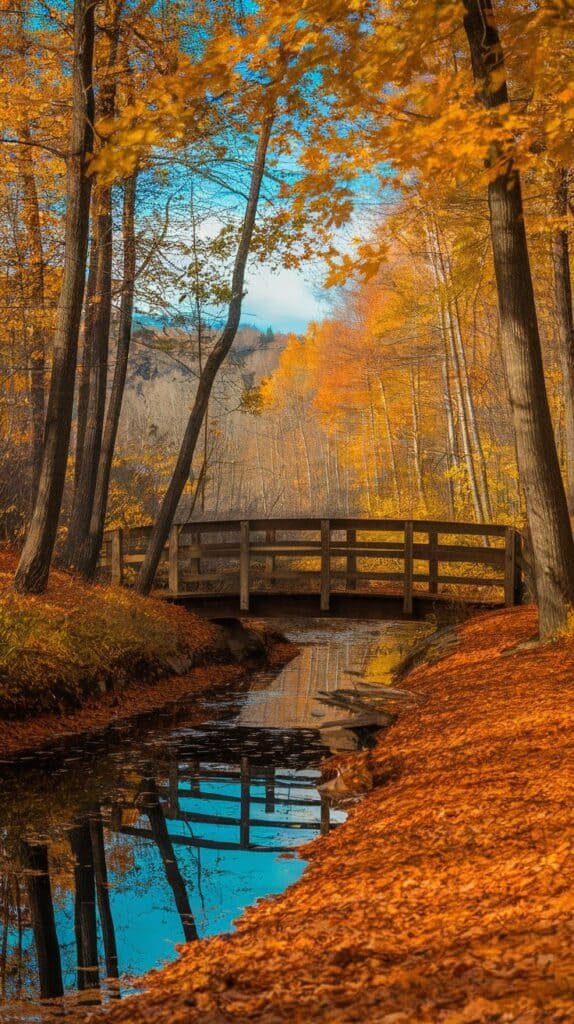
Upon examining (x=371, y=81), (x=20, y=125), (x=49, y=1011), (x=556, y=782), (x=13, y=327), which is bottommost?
Result: (x=49, y=1011)

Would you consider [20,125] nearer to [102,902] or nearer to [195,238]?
[195,238]

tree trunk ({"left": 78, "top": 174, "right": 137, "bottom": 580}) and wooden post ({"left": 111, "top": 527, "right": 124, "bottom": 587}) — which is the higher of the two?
tree trunk ({"left": 78, "top": 174, "right": 137, "bottom": 580})

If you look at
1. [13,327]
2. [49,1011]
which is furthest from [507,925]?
[13,327]

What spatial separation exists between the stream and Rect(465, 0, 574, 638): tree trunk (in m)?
2.61

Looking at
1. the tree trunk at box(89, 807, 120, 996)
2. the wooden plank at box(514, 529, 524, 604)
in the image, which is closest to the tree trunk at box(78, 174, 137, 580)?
the wooden plank at box(514, 529, 524, 604)

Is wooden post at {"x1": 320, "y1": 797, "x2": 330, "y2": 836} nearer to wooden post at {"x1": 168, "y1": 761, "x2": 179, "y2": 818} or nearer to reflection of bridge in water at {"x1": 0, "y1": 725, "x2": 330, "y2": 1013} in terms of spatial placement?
reflection of bridge in water at {"x1": 0, "y1": 725, "x2": 330, "y2": 1013}

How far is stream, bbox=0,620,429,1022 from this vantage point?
390 centimetres

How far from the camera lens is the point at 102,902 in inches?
180

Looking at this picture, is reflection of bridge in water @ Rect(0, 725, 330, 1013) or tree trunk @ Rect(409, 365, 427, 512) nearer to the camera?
reflection of bridge in water @ Rect(0, 725, 330, 1013)

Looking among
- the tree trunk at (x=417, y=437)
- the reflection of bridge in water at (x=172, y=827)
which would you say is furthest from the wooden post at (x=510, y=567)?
the tree trunk at (x=417, y=437)

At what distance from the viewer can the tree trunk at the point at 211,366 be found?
1358 centimetres

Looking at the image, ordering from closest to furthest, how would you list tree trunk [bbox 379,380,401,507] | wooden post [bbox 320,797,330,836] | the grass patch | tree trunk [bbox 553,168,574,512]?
wooden post [bbox 320,797,330,836]
the grass patch
tree trunk [bbox 553,168,574,512]
tree trunk [bbox 379,380,401,507]

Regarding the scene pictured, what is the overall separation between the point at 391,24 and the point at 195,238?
712 centimetres

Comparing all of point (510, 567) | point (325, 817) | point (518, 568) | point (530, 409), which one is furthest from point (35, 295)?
point (325, 817)
